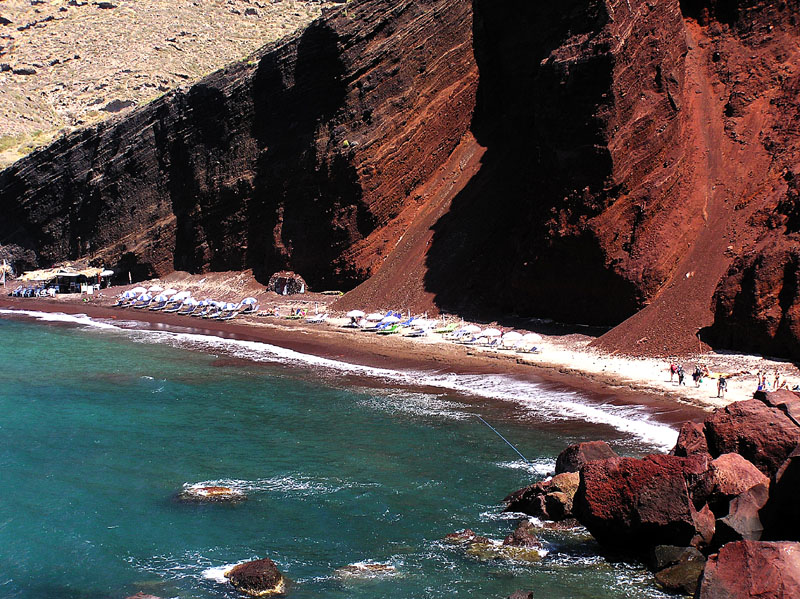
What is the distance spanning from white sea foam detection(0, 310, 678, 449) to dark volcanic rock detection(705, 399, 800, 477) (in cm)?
467

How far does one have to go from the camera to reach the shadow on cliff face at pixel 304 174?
2179 inches

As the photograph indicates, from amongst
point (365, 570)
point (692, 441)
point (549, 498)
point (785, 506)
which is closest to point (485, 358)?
point (692, 441)

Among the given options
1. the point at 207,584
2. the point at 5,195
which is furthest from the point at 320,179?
the point at 5,195

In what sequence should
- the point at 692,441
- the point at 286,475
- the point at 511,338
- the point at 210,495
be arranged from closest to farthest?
the point at 692,441 → the point at 210,495 → the point at 286,475 → the point at 511,338

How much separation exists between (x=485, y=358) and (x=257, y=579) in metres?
24.1

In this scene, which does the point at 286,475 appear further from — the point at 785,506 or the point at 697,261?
the point at 697,261

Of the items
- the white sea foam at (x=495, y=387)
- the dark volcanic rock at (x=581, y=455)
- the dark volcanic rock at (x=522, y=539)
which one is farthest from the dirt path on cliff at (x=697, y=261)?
the dark volcanic rock at (x=522, y=539)

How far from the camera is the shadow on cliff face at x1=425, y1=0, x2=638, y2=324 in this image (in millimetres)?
36781

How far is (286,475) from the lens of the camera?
2148 cm

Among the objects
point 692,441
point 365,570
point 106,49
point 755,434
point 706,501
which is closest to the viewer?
point 365,570

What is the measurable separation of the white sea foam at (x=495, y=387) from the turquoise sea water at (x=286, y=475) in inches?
5.6

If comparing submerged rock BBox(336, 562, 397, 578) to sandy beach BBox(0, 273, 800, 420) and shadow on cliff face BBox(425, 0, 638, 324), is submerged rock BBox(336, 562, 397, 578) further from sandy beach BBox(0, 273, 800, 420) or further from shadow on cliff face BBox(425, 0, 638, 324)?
shadow on cliff face BBox(425, 0, 638, 324)

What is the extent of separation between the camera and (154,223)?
243 feet

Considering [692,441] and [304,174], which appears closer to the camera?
[692,441]
